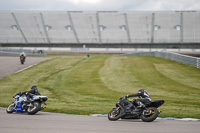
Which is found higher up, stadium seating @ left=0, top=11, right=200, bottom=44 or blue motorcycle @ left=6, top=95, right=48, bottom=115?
stadium seating @ left=0, top=11, right=200, bottom=44

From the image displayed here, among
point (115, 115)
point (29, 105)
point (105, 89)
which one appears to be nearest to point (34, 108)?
point (29, 105)

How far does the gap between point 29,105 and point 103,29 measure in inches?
2774

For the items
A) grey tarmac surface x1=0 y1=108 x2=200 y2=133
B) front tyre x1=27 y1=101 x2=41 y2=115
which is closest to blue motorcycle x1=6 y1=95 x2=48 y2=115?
front tyre x1=27 y1=101 x2=41 y2=115

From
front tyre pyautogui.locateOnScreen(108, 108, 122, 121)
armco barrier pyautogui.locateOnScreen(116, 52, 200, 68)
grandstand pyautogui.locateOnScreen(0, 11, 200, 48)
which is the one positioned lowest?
armco barrier pyautogui.locateOnScreen(116, 52, 200, 68)

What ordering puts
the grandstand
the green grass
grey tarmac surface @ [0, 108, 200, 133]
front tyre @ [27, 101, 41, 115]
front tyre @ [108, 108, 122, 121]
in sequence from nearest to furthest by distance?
grey tarmac surface @ [0, 108, 200, 133], front tyre @ [108, 108, 122, 121], front tyre @ [27, 101, 41, 115], the green grass, the grandstand

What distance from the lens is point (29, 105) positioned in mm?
12047

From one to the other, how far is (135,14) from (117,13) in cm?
491

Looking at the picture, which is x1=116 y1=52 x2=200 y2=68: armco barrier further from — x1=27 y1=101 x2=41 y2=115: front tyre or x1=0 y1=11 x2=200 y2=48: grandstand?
x1=0 y1=11 x2=200 y2=48: grandstand

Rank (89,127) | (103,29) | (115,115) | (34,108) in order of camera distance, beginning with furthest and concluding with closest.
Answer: (103,29), (34,108), (115,115), (89,127)

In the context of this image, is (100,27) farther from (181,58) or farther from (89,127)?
(89,127)

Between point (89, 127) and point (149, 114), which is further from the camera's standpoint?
point (149, 114)

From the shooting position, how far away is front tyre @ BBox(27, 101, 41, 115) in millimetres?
11820

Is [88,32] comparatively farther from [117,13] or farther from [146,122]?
[146,122]

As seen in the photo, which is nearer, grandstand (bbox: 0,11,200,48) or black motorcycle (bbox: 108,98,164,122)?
black motorcycle (bbox: 108,98,164,122)
